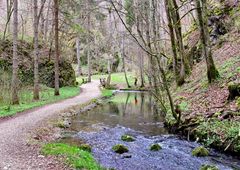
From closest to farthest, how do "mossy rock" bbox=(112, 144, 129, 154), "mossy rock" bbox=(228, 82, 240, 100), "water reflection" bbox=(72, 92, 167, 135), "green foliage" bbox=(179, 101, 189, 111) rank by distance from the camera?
1. "mossy rock" bbox=(112, 144, 129, 154)
2. "mossy rock" bbox=(228, 82, 240, 100)
3. "green foliage" bbox=(179, 101, 189, 111)
4. "water reflection" bbox=(72, 92, 167, 135)

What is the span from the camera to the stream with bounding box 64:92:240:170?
8.76 metres

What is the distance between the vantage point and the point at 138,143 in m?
11.3

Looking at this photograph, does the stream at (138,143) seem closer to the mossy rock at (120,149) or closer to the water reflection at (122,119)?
the water reflection at (122,119)

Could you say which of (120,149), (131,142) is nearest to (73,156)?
(120,149)

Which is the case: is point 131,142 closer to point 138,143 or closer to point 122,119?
point 138,143

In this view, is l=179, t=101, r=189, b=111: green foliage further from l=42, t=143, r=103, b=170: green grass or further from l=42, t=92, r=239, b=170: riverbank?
l=42, t=143, r=103, b=170: green grass

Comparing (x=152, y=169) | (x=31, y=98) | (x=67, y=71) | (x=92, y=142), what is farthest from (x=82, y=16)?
(x=152, y=169)

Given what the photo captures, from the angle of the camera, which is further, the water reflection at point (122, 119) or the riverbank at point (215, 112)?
the water reflection at point (122, 119)

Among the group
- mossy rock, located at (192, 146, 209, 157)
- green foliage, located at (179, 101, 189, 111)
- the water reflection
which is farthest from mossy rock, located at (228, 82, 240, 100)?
the water reflection

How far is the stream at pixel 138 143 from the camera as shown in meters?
8.76

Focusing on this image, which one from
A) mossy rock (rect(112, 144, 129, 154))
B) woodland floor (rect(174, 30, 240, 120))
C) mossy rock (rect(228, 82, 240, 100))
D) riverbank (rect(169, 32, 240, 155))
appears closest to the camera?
riverbank (rect(169, 32, 240, 155))

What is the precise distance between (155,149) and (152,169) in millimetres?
1959

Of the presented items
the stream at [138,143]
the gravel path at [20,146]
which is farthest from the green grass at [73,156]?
the stream at [138,143]

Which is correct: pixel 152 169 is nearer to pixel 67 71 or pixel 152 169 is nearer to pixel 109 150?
pixel 109 150
